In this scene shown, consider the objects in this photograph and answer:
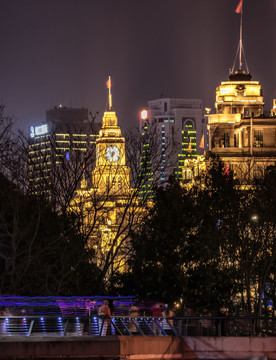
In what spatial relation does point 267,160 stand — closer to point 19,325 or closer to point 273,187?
point 273,187

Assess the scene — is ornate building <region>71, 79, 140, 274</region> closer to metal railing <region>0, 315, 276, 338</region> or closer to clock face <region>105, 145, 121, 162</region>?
clock face <region>105, 145, 121, 162</region>

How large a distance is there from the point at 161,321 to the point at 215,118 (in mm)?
111100

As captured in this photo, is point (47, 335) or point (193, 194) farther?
point (193, 194)

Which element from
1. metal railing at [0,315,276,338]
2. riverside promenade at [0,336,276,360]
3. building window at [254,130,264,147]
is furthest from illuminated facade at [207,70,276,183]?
riverside promenade at [0,336,276,360]

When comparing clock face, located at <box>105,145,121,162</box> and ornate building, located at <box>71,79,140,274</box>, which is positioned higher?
clock face, located at <box>105,145,121,162</box>

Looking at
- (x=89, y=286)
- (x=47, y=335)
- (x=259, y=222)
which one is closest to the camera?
(x=47, y=335)

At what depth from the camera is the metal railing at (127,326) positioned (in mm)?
35719

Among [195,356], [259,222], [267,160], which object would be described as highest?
[267,160]

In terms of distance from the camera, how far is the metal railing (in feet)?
117

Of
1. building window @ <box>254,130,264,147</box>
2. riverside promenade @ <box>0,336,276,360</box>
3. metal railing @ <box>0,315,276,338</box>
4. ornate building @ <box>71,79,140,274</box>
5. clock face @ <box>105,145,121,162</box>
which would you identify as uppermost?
building window @ <box>254,130,264,147</box>

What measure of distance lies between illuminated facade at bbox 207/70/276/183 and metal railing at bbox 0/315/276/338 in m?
92.9

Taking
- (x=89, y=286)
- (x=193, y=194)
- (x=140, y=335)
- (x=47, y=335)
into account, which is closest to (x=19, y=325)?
(x=47, y=335)

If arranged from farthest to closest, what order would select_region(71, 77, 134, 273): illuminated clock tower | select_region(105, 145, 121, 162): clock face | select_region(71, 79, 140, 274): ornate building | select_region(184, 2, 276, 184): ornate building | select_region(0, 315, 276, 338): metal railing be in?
select_region(184, 2, 276, 184): ornate building < select_region(105, 145, 121, 162): clock face < select_region(71, 77, 134, 273): illuminated clock tower < select_region(71, 79, 140, 274): ornate building < select_region(0, 315, 276, 338): metal railing

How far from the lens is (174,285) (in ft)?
156
